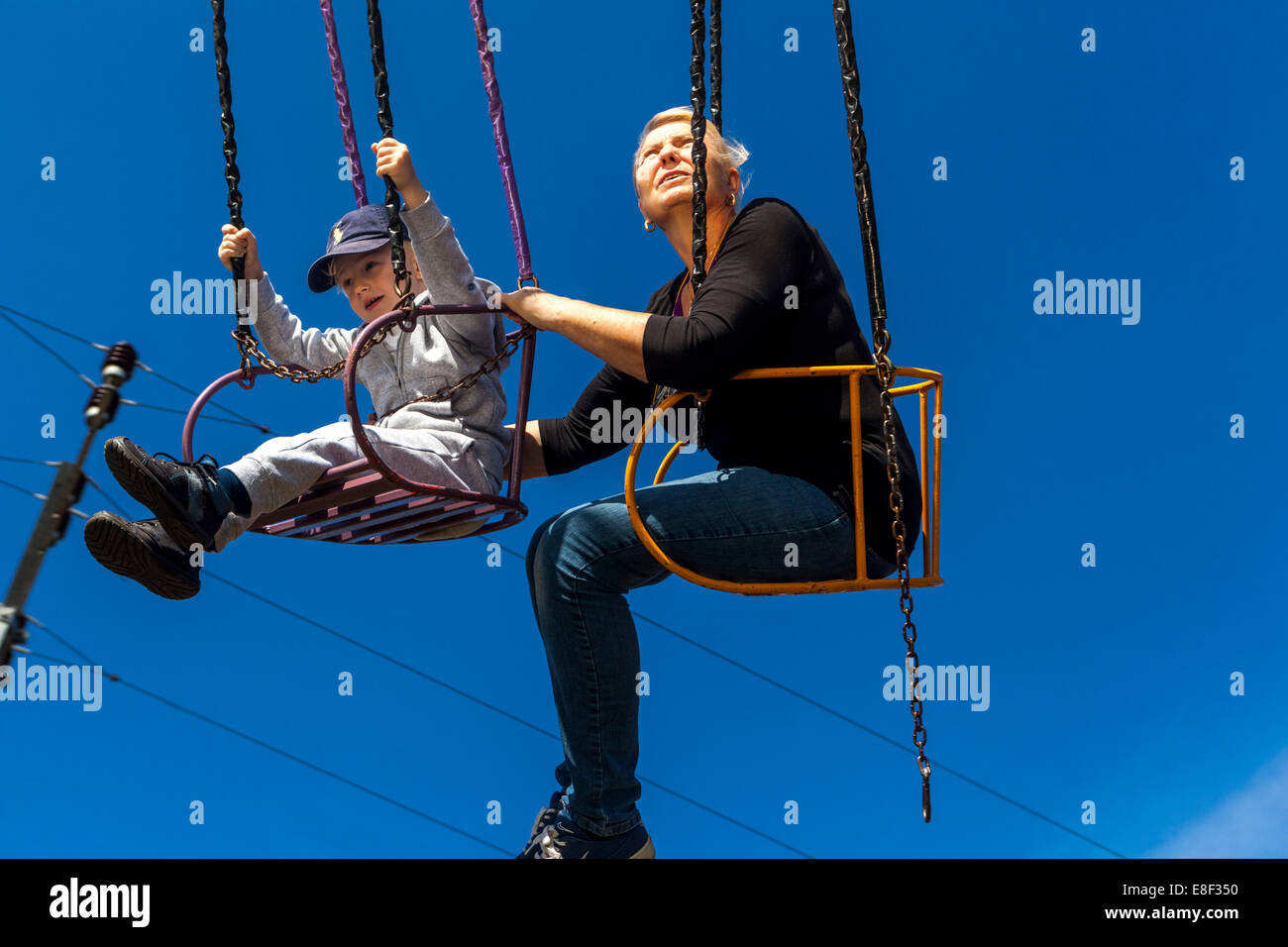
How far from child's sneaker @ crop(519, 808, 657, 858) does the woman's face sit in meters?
1.35

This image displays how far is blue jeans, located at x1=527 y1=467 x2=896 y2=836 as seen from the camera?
11.4ft

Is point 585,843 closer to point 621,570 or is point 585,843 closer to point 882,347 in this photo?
point 621,570

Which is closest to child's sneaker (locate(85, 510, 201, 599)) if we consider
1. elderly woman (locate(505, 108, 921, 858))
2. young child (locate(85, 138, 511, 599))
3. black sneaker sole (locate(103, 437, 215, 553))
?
young child (locate(85, 138, 511, 599))

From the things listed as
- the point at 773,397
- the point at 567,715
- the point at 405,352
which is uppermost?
the point at 405,352

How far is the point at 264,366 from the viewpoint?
157 inches

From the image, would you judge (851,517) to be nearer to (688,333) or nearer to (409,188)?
(688,333)

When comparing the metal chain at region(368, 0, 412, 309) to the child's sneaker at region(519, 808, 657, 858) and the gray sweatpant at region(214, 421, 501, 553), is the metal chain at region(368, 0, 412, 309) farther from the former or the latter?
the child's sneaker at region(519, 808, 657, 858)

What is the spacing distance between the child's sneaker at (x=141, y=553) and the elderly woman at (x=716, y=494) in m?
0.76

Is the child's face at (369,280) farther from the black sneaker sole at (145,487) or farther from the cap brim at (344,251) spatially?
the black sneaker sole at (145,487)

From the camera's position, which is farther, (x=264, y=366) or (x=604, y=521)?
(x=264, y=366)

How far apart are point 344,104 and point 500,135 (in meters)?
0.58

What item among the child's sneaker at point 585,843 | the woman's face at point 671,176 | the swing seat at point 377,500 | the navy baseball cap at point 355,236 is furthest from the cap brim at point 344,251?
the child's sneaker at point 585,843
